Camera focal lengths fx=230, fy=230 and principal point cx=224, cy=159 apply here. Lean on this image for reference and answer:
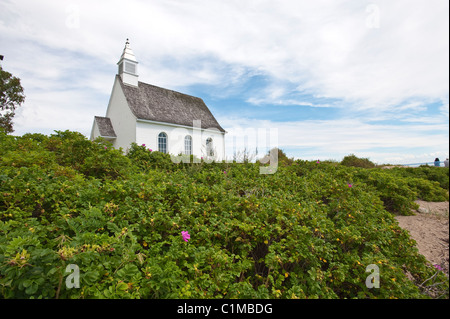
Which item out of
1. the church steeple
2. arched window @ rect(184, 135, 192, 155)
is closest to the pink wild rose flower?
arched window @ rect(184, 135, 192, 155)

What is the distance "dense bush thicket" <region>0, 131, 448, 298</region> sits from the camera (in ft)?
5.08

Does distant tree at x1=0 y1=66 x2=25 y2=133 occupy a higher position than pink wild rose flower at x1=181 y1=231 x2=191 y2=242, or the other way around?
distant tree at x1=0 y1=66 x2=25 y2=133

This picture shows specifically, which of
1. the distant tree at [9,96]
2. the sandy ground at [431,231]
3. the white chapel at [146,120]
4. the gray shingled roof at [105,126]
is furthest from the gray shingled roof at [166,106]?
the sandy ground at [431,231]

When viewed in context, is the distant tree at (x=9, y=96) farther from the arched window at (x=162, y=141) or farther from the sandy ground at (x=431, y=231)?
the sandy ground at (x=431, y=231)

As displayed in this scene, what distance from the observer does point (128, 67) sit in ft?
55.2

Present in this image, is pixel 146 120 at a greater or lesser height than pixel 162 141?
greater

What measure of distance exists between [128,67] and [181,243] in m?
17.8

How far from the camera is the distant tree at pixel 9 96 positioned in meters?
17.4

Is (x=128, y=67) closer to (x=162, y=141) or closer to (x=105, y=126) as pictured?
(x=105, y=126)
